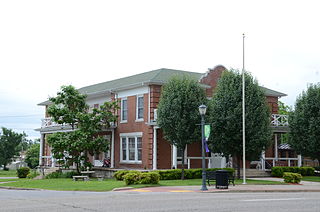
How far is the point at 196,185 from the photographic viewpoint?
24.2 m

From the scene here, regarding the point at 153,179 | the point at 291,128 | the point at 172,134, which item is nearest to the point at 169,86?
the point at 172,134

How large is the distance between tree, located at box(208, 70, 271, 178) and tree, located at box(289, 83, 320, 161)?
3.80 metres

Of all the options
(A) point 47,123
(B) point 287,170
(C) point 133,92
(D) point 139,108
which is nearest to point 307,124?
(B) point 287,170

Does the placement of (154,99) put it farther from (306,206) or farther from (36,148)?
(36,148)

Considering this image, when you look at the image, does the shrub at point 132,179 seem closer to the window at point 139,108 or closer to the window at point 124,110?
the window at point 139,108

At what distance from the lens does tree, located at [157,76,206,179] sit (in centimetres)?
2823

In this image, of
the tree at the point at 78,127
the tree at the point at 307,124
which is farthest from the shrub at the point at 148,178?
the tree at the point at 307,124

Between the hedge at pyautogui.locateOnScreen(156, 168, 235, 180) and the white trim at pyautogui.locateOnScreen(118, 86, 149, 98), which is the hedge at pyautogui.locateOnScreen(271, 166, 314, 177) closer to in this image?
the hedge at pyautogui.locateOnScreen(156, 168, 235, 180)

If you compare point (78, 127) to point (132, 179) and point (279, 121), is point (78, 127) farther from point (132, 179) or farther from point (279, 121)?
point (279, 121)

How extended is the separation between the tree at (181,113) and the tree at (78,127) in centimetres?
601

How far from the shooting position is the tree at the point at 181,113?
28.2m

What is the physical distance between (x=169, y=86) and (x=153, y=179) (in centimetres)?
731

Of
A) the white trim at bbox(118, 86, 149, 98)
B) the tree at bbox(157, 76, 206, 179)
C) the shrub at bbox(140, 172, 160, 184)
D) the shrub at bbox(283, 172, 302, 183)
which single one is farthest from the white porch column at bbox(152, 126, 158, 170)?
the shrub at bbox(283, 172, 302, 183)

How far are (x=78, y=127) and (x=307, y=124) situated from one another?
15.9 m
